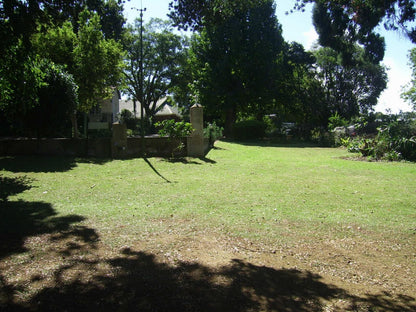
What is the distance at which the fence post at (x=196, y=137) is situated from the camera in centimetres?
1523

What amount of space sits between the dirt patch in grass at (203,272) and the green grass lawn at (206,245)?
0.02m

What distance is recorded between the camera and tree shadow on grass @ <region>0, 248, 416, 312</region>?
330 centimetres

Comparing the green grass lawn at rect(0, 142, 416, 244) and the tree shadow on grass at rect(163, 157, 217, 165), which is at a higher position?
the tree shadow on grass at rect(163, 157, 217, 165)

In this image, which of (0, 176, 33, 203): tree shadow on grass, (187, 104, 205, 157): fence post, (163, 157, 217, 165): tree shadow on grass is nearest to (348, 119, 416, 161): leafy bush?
(163, 157, 217, 165): tree shadow on grass

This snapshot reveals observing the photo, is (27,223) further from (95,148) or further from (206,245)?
(95,148)

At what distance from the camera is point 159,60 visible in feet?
149

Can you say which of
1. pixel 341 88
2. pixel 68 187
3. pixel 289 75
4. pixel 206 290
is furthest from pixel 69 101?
pixel 341 88

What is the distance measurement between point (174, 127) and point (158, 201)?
7997mm

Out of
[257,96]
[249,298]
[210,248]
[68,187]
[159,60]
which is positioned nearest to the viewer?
[249,298]

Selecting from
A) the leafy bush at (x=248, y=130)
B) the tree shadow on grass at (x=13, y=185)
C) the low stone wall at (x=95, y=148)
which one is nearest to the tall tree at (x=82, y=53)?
the low stone wall at (x=95, y=148)

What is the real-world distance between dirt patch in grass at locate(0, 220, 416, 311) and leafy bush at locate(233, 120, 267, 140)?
2530cm

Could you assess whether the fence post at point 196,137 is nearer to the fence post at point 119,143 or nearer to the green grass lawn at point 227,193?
the green grass lawn at point 227,193

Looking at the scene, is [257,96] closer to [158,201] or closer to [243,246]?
[158,201]

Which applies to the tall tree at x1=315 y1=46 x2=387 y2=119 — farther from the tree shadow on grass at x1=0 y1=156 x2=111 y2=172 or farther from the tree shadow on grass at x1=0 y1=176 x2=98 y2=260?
the tree shadow on grass at x1=0 y1=176 x2=98 y2=260
